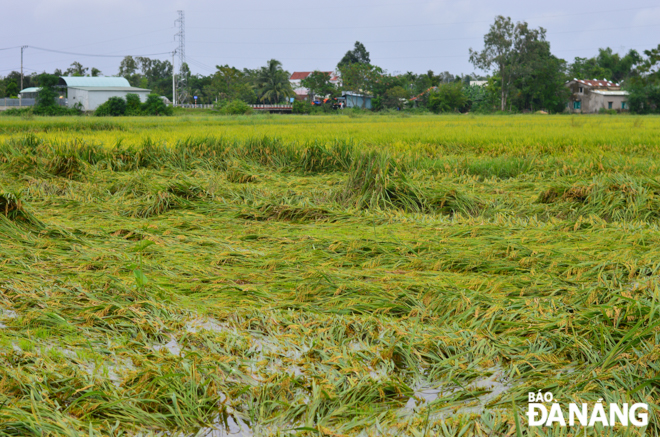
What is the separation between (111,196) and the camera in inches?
233

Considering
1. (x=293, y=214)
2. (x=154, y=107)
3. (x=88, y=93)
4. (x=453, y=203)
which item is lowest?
(x=293, y=214)

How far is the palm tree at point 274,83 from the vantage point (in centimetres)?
4869

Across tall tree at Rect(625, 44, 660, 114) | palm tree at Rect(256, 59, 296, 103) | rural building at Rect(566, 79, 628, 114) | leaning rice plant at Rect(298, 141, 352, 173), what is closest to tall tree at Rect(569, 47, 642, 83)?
rural building at Rect(566, 79, 628, 114)

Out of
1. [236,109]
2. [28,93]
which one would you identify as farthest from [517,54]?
[28,93]

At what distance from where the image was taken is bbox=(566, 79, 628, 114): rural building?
47125mm

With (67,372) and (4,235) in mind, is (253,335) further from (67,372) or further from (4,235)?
(4,235)

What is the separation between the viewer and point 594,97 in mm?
47531

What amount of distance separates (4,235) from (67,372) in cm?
233

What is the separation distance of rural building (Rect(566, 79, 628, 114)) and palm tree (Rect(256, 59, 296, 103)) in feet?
81.2

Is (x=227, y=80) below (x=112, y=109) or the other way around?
the other way around

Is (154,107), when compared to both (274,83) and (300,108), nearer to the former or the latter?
(300,108)

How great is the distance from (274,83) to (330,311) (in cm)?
4841

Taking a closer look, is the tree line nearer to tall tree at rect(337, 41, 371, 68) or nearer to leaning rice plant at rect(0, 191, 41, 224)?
tall tree at rect(337, 41, 371, 68)

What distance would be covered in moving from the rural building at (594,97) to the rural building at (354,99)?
1771 centimetres
